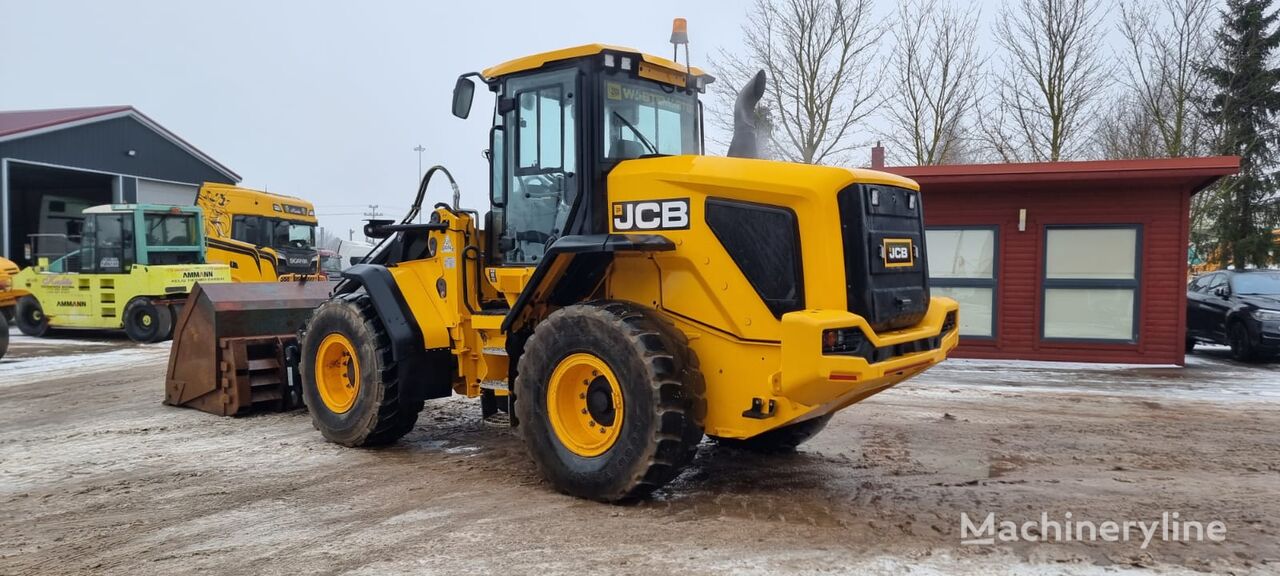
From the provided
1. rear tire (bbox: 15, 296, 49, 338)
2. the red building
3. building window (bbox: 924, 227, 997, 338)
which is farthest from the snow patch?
building window (bbox: 924, 227, 997, 338)

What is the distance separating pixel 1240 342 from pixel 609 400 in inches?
471

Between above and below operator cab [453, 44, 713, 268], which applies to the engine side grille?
below

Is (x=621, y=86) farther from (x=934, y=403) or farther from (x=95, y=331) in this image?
(x=95, y=331)

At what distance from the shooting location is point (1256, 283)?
13148 mm

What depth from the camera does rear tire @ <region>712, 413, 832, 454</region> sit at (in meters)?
6.04

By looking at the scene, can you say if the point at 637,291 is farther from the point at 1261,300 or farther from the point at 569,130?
the point at 1261,300

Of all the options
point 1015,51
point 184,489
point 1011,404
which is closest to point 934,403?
point 1011,404

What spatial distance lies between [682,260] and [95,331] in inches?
661

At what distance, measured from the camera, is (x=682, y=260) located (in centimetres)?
493

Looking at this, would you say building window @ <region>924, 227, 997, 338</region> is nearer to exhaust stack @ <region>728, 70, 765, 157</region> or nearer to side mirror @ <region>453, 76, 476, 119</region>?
exhaust stack @ <region>728, 70, 765, 157</region>

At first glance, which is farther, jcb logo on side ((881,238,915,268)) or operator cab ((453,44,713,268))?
operator cab ((453,44,713,268))

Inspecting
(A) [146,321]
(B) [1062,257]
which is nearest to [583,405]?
(B) [1062,257]

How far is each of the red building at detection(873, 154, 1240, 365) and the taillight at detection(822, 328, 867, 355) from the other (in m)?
8.09

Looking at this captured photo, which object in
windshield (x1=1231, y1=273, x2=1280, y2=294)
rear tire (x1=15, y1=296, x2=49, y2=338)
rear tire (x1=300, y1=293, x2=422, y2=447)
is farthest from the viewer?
rear tire (x1=15, y1=296, x2=49, y2=338)
